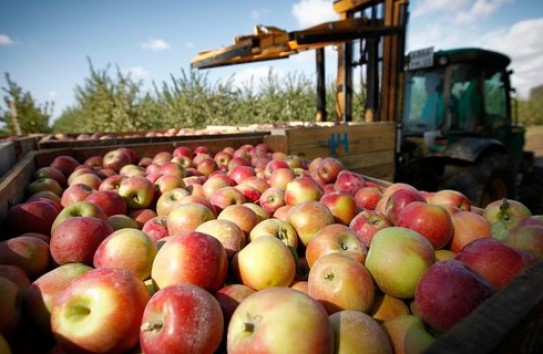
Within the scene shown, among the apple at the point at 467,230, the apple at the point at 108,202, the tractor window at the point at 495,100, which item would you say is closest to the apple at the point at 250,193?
the apple at the point at 108,202

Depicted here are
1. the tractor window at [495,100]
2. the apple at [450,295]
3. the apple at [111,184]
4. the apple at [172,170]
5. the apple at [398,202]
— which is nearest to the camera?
the apple at [450,295]

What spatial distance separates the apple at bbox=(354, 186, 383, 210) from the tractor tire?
10.7ft

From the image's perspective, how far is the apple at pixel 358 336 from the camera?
931 mm

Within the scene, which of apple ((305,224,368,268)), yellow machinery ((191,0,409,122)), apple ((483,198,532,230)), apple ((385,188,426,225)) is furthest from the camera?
yellow machinery ((191,0,409,122))

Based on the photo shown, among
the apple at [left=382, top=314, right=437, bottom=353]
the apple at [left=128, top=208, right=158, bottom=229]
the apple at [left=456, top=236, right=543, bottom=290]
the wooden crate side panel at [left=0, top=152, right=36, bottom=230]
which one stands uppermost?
the wooden crate side panel at [left=0, top=152, right=36, bottom=230]

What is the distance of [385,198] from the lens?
2127 mm

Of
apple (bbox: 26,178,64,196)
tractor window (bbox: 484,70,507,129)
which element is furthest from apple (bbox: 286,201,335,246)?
tractor window (bbox: 484,70,507,129)

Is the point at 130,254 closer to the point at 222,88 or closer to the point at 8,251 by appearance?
the point at 8,251

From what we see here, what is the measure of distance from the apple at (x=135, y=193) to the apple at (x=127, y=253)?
829 millimetres

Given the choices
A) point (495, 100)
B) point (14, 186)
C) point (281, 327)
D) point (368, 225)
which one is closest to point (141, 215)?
point (14, 186)

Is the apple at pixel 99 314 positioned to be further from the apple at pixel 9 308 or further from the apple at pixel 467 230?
the apple at pixel 467 230

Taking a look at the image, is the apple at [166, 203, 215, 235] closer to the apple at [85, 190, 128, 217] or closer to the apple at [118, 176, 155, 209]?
the apple at [85, 190, 128, 217]

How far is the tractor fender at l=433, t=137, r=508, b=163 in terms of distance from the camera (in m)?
5.15

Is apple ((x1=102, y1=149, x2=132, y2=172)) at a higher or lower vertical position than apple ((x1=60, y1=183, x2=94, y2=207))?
higher
